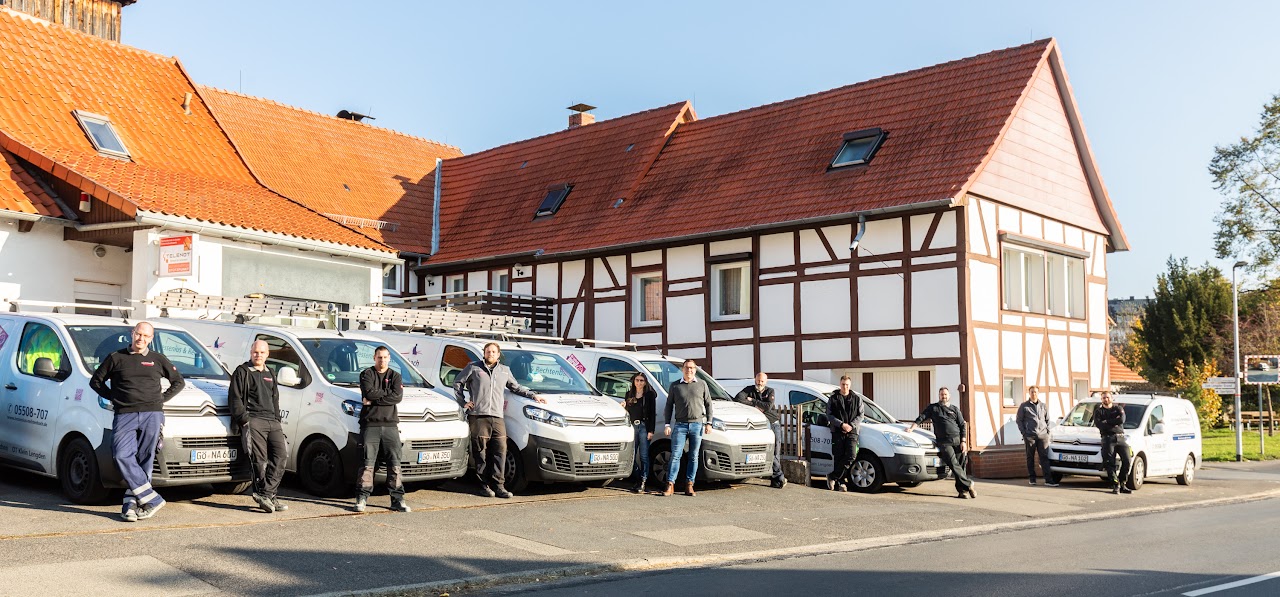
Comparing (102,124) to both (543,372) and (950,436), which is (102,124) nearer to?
(543,372)

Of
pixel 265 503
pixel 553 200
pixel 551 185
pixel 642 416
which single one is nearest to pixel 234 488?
pixel 265 503

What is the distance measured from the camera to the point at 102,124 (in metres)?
22.0

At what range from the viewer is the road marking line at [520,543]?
10.5 m

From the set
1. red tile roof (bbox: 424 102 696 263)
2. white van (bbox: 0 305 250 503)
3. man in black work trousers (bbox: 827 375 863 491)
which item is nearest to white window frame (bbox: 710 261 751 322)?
red tile roof (bbox: 424 102 696 263)

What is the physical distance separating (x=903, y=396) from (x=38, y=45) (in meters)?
17.8

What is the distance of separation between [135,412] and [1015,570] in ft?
25.2

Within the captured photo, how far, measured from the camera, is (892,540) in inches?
493

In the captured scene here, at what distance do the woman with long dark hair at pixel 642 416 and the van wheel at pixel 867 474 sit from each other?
11.5 ft

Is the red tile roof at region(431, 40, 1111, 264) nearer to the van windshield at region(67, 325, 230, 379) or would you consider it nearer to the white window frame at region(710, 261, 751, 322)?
the white window frame at region(710, 261, 751, 322)

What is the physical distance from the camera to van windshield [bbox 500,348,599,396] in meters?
15.1

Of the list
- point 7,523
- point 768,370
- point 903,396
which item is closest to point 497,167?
point 768,370

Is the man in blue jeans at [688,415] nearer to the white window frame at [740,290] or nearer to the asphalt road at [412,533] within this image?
the asphalt road at [412,533]

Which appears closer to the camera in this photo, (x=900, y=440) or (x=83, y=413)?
(x=83, y=413)

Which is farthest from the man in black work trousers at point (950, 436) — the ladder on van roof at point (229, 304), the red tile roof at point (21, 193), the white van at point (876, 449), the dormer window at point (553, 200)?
the dormer window at point (553, 200)
